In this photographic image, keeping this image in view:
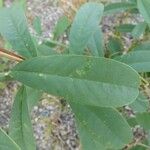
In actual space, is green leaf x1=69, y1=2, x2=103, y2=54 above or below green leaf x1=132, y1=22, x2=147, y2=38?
above

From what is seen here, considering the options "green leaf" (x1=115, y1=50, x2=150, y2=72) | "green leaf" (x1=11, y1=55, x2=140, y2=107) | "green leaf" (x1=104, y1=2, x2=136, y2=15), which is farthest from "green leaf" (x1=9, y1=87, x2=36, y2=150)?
"green leaf" (x1=104, y1=2, x2=136, y2=15)

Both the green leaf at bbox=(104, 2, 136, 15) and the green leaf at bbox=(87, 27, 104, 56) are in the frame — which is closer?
the green leaf at bbox=(87, 27, 104, 56)

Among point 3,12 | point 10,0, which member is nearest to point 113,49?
point 3,12

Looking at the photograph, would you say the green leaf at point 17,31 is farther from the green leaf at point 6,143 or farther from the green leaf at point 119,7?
the green leaf at point 119,7

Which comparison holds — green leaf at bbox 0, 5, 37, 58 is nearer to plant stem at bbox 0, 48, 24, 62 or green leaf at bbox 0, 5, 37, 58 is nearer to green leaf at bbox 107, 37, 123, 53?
plant stem at bbox 0, 48, 24, 62

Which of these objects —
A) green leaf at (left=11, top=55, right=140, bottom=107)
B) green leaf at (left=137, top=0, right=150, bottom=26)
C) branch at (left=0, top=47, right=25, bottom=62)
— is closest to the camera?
green leaf at (left=11, top=55, right=140, bottom=107)

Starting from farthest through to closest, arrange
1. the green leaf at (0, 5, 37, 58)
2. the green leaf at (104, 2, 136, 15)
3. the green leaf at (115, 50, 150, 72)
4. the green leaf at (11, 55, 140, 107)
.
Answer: the green leaf at (104, 2, 136, 15) < the green leaf at (115, 50, 150, 72) < the green leaf at (0, 5, 37, 58) < the green leaf at (11, 55, 140, 107)

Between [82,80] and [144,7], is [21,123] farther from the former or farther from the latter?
[144,7]

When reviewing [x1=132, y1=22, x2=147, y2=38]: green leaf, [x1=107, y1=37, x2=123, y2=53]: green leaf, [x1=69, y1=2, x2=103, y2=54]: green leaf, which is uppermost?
[x1=69, y1=2, x2=103, y2=54]: green leaf
